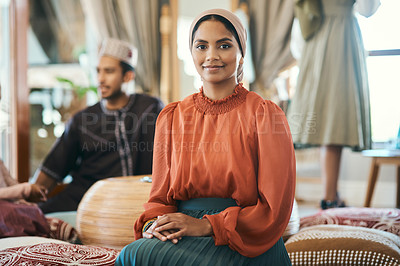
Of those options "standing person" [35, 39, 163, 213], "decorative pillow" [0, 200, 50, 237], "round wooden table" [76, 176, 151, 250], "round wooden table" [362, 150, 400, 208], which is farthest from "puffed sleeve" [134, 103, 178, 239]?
"round wooden table" [362, 150, 400, 208]

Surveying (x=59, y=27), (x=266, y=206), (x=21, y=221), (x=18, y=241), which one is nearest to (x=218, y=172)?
(x=266, y=206)

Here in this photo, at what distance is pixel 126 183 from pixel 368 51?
10.2 feet

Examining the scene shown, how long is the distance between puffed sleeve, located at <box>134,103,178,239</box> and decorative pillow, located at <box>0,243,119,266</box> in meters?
0.32

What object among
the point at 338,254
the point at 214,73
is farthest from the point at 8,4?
the point at 338,254

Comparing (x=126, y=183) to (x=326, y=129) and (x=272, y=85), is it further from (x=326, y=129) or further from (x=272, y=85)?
(x=272, y=85)

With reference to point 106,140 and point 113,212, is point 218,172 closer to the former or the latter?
point 113,212

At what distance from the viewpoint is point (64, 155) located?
2.72m

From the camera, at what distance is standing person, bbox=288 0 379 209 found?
265 cm

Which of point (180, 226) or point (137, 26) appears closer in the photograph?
point (180, 226)

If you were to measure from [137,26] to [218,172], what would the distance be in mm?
3826

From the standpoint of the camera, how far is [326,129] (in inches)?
105

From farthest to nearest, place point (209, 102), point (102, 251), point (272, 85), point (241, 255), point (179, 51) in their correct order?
point (179, 51) < point (272, 85) < point (102, 251) < point (209, 102) < point (241, 255)

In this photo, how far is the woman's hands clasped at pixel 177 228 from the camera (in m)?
0.99

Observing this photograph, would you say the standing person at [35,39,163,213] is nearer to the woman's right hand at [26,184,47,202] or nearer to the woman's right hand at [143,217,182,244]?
the woman's right hand at [26,184,47,202]
